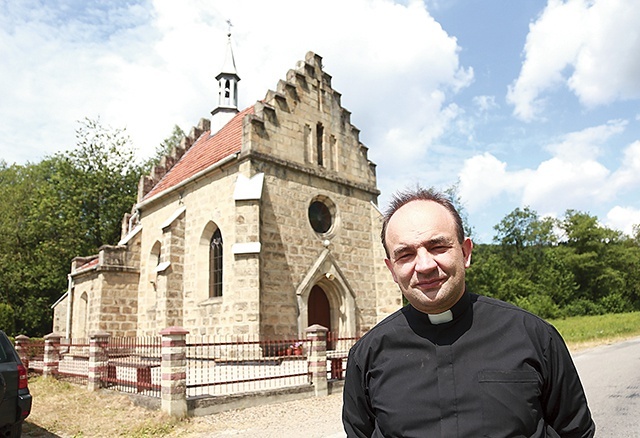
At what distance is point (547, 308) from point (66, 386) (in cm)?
3948

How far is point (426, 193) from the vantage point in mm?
1871

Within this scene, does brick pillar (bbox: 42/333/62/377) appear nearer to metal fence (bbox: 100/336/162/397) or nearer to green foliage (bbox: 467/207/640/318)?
metal fence (bbox: 100/336/162/397)

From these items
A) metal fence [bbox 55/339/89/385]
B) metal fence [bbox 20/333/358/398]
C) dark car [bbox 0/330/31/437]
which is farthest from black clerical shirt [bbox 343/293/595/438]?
metal fence [bbox 55/339/89/385]

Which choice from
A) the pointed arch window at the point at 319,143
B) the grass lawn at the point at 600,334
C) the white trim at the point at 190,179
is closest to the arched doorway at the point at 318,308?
the pointed arch window at the point at 319,143

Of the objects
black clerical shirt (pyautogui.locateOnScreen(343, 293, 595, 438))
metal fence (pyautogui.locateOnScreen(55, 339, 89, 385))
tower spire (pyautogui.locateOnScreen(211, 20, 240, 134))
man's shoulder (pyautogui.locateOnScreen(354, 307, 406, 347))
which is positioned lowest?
metal fence (pyautogui.locateOnScreen(55, 339, 89, 385))

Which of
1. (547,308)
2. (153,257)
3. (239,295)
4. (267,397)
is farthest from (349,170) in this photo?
(547,308)

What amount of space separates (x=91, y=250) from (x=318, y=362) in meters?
26.1

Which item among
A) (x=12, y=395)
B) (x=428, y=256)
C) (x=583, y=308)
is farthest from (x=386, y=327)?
(x=583, y=308)

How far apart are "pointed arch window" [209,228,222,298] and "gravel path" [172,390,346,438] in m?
7.80

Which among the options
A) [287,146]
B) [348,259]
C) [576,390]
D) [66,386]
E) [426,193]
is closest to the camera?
[576,390]

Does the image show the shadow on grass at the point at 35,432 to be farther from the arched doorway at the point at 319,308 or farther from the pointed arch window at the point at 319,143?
the pointed arch window at the point at 319,143

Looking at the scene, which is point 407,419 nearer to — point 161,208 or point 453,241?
point 453,241

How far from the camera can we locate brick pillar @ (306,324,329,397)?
1070 centimetres

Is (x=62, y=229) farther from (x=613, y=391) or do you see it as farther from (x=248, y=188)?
(x=613, y=391)
